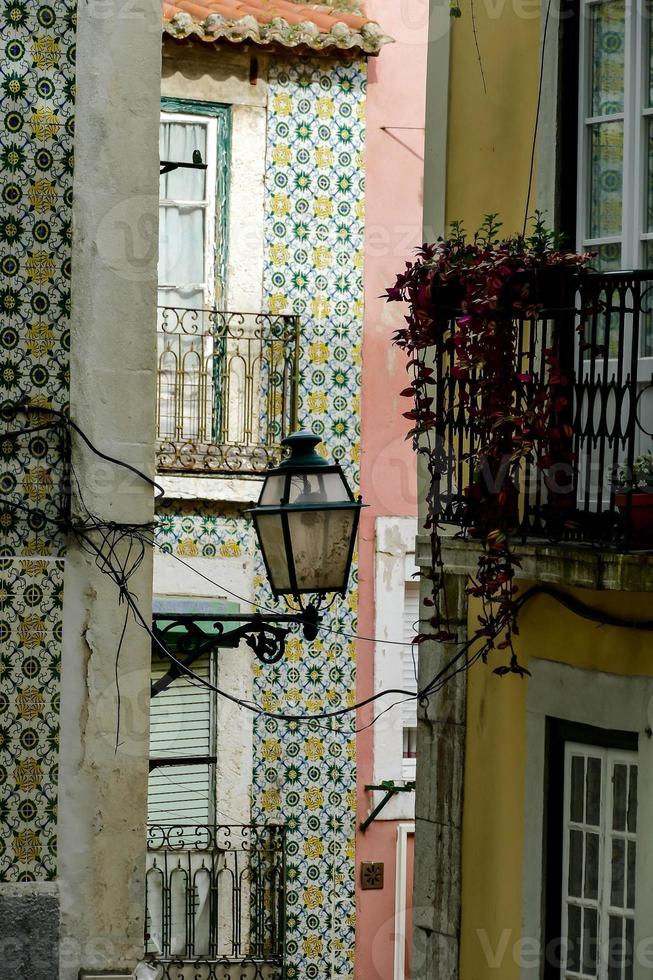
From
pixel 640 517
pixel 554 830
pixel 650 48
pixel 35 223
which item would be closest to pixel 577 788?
pixel 554 830

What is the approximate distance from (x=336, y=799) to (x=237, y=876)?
3.15 ft

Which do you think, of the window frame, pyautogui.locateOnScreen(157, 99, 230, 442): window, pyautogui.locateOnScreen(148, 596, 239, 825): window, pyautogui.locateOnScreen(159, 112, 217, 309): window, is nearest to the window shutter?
pyautogui.locateOnScreen(148, 596, 239, 825): window

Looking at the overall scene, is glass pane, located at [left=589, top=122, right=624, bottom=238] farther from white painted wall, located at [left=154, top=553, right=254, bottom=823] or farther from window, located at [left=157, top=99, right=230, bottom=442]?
white painted wall, located at [left=154, top=553, right=254, bottom=823]

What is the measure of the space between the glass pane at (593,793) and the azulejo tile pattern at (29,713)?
2317 mm

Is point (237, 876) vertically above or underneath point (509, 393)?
underneath

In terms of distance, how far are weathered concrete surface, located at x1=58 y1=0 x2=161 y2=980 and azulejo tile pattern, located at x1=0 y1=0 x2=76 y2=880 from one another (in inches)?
2.3

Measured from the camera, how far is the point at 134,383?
7383mm

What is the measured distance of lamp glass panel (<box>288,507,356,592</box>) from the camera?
735cm

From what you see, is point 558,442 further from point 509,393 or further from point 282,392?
point 282,392

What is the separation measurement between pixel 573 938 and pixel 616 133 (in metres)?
3.59

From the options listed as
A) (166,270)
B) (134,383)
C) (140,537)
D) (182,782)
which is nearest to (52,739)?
(140,537)

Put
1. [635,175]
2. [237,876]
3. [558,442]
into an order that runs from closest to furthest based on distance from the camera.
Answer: [558,442] < [635,175] < [237,876]

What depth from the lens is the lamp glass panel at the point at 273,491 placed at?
740 cm

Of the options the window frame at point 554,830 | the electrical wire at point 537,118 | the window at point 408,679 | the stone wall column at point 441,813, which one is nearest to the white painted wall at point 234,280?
the window at point 408,679
